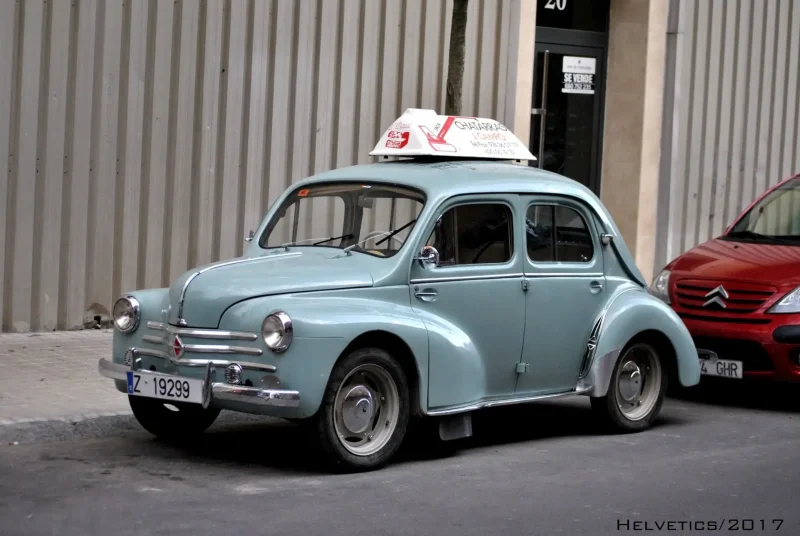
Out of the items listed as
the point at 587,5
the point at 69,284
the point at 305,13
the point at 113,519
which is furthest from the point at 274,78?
the point at 113,519

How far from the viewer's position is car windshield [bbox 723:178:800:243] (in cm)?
1068

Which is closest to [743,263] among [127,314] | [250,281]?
[250,281]

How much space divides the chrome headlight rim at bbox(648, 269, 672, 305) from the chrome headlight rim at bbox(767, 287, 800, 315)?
0.96 m

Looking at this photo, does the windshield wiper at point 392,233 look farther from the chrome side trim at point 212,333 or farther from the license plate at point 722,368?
the license plate at point 722,368

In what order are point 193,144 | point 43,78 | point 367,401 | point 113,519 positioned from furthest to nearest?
point 193,144
point 43,78
point 367,401
point 113,519

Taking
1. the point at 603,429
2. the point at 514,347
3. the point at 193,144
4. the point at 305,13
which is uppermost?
the point at 305,13

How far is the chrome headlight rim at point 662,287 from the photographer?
10336 millimetres

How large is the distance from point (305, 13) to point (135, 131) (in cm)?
218

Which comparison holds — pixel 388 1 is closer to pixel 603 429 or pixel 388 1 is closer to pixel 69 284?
pixel 69 284

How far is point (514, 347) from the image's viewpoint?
25.8 ft

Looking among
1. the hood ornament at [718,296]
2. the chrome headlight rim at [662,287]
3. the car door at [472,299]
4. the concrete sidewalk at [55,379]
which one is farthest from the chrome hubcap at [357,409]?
the chrome headlight rim at [662,287]

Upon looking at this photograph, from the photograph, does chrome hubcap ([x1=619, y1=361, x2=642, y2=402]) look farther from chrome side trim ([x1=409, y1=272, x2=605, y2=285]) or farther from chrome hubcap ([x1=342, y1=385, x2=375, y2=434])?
chrome hubcap ([x1=342, y1=385, x2=375, y2=434])

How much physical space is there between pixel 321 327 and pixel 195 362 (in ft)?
2.38

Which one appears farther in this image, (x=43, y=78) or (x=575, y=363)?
(x=43, y=78)
